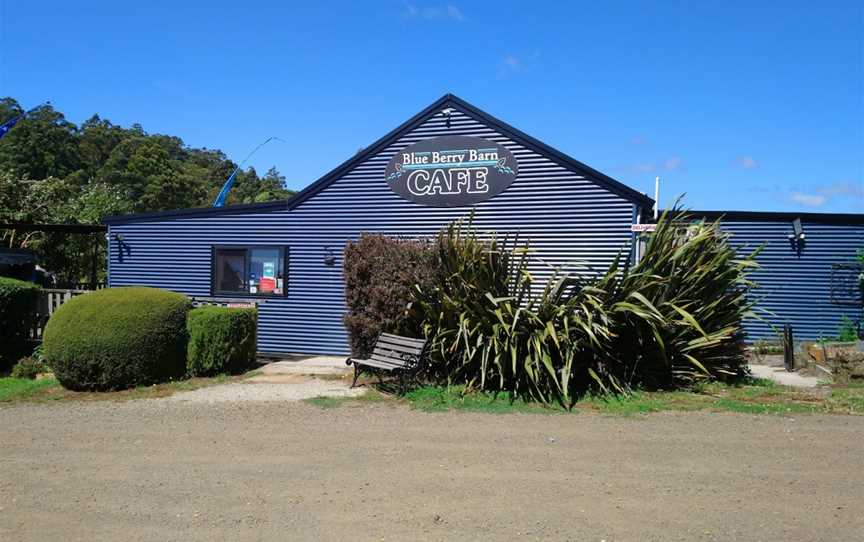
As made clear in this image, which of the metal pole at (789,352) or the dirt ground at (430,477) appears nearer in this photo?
the dirt ground at (430,477)

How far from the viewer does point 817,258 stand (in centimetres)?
1348

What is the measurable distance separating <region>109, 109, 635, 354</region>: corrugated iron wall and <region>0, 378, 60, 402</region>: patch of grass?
3.86 meters

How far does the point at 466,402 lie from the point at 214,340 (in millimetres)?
4344

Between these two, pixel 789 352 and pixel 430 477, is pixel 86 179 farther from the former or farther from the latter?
pixel 430 477

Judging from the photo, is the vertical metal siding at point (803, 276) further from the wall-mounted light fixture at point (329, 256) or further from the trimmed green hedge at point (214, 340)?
the trimmed green hedge at point (214, 340)

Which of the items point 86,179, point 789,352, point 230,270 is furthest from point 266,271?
point 86,179

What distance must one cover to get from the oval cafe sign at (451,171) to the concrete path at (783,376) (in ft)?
16.6

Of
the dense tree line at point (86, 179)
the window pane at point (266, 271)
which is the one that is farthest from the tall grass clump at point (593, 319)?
the dense tree line at point (86, 179)

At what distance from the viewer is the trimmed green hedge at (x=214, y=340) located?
34.7 ft

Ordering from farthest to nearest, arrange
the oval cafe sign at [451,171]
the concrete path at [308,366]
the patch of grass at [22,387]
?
the oval cafe sign at [451,171] < the concrete path at [308,366] < the patch of grass at [22,387]

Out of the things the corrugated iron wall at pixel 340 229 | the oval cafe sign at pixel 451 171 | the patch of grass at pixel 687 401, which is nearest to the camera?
the patch of grass at pixel 687 401

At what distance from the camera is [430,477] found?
5.61m

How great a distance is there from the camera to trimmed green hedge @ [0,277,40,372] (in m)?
11.6

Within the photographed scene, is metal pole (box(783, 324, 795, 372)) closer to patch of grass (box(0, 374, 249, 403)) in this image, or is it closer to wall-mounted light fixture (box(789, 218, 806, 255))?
wall-mounted light fixture (box(789, 218, 806, 255))
